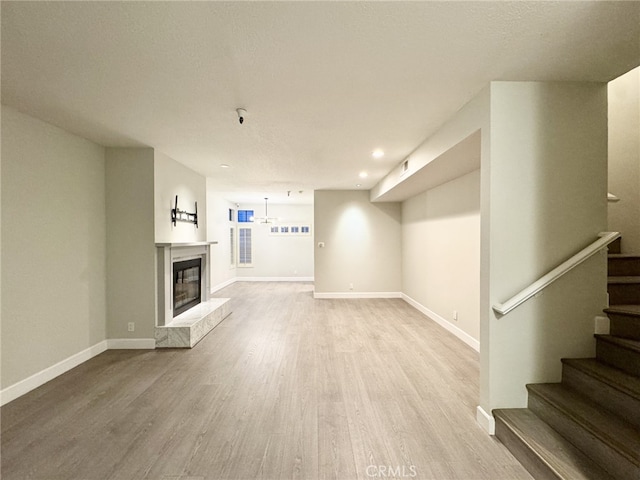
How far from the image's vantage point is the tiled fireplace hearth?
12.5 feet

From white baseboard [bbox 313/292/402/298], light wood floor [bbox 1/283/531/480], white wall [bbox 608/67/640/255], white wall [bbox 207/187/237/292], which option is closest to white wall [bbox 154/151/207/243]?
light wood floor [bbox 1/283/531/480]

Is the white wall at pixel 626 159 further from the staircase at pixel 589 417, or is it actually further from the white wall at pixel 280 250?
the white wall at pixel 280 250

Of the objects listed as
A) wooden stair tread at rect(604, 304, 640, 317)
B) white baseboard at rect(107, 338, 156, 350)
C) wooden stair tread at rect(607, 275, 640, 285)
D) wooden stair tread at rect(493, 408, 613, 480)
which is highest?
wooden stair tread at rect(607, 275, 640, 285)

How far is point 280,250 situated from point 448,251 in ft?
21.9

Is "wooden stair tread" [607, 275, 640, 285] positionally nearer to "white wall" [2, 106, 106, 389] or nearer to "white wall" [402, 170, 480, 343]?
"white wall" [402, 170, 480, 343]

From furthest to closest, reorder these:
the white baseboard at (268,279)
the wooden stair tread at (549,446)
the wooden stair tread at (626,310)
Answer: the white baseboard at (268,279), the wooden stair tread at (626,310), the wooden stair tread at (549,446)

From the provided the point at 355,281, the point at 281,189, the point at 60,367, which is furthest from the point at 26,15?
the point at 355,281

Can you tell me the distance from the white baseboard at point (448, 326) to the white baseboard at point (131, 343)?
439 centimetres

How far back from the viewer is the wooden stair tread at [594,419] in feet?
4.89

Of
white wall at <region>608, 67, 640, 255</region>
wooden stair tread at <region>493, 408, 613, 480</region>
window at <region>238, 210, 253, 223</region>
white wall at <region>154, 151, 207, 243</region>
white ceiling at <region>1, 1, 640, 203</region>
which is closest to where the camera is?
white ceiling at <region>1, 1, 640, 203</region>

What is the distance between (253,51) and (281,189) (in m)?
5.17

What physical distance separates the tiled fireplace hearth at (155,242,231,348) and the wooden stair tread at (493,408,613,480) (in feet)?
12.2

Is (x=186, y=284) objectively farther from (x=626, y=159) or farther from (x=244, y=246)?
(x=626, y=159)

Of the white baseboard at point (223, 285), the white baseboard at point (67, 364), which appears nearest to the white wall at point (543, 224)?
the white baseboard at point (67, 364)
